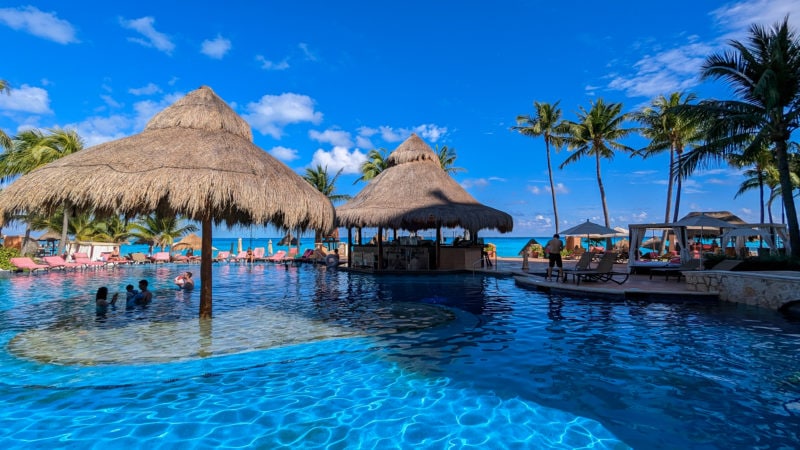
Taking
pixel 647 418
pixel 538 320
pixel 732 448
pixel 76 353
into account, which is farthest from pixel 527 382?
pixel 76 353

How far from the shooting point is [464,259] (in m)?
17.7

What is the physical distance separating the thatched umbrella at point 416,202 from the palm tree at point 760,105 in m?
7.89

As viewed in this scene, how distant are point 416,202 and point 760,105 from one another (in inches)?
475

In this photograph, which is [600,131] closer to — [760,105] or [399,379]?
[760,105]

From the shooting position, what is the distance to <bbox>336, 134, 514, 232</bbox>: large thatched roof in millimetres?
16531

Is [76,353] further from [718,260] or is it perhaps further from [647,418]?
[718,260]

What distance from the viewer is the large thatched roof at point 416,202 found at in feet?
54.2

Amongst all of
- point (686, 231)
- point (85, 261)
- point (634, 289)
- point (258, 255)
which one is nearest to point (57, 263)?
point (85, 261)

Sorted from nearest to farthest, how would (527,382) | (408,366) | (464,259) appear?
(527,382)
(408,366)
(464,259)

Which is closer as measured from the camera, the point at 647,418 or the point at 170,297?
the point at 647,418

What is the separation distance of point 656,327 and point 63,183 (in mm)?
9856

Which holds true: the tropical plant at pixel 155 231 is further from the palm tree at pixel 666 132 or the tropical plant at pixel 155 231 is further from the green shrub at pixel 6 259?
the palm tree at pixel 666 132

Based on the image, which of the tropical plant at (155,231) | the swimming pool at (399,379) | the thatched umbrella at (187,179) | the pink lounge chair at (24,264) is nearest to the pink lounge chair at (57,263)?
the pink lounge chair at (24,264)

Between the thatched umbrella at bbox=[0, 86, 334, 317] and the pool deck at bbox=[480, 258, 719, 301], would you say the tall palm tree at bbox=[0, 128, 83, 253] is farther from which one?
the pool deck at bbox=[480, 258, 719, 301]
